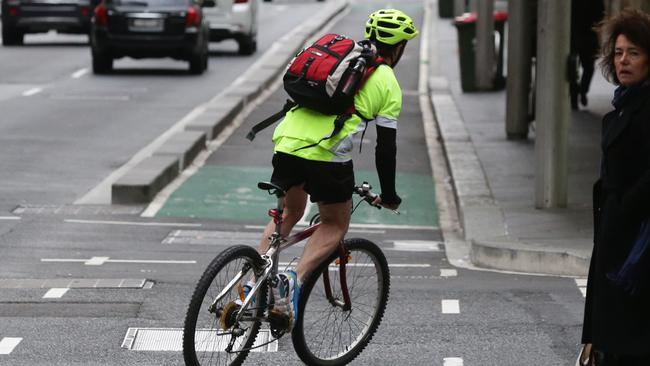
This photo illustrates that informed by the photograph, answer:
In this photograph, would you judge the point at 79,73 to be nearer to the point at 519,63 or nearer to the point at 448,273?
the point at 519,63

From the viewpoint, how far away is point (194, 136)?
1762 cm

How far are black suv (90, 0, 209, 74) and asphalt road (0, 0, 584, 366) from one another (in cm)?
302

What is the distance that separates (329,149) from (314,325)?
39.1 inches

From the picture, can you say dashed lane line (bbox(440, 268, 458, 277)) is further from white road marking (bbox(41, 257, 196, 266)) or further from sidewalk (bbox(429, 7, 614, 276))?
white road marking (bbox(41, 257, 196, 266))

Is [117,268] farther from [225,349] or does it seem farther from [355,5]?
[355,5]

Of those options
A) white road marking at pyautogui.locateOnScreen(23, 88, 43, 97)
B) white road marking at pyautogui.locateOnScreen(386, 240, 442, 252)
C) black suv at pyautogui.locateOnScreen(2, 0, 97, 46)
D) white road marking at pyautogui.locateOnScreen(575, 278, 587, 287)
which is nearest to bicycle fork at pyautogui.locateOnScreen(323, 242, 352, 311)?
white road marking at pyautogui.locateOnScreen(575, 278, 587, 287)

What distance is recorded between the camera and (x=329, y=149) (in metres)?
6.67

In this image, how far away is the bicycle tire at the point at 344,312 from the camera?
7.08 m

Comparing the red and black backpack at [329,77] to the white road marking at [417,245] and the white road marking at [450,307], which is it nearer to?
the white road marking at [450,307]

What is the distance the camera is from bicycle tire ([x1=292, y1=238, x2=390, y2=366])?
23.2ft

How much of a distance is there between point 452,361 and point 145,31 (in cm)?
1987

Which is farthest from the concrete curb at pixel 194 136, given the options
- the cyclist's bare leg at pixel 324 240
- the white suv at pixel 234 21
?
the cyclist's bare leg at pixel 324 240

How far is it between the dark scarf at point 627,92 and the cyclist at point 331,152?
5.31ft

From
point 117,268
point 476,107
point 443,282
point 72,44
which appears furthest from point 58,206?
point 72,44
